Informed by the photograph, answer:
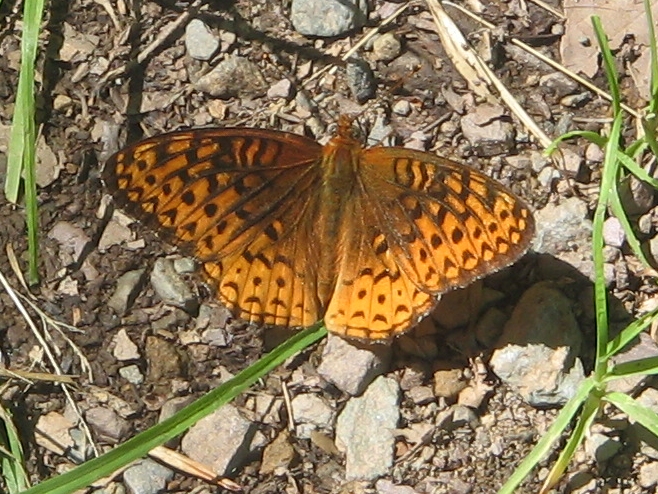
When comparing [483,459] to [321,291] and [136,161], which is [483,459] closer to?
[321,291]

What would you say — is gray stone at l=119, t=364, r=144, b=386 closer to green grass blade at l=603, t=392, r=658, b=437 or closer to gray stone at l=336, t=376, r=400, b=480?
gray stone at l=336, t=376, r=400, b=480

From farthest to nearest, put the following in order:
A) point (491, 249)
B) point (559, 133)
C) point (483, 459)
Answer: point (559, 133)
point (483, 459)
point (491, 249)

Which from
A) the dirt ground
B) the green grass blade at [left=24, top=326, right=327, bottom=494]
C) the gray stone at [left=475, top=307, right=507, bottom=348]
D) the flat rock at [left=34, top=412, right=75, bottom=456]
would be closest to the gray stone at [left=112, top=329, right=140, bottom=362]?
the dirt ground

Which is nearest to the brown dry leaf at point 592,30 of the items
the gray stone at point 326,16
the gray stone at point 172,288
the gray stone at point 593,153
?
the gray stone at point 593,153

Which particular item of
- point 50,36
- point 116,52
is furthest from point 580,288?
point 50,36

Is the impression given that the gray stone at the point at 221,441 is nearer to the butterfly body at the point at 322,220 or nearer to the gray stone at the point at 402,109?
the butterfly body at the point at 322,220

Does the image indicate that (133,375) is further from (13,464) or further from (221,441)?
(13,464)
